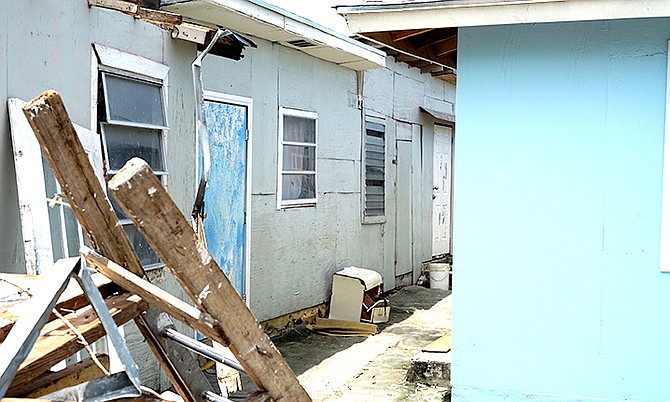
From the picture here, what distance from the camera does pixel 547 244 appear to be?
4.87 meters

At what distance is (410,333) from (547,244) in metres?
3.79

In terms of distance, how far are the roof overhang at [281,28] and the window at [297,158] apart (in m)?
0.75

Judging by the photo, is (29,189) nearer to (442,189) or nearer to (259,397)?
(259,397)

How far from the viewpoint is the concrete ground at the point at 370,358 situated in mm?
6055

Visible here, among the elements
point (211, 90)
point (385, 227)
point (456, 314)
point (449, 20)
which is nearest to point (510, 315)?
point (456, 314)

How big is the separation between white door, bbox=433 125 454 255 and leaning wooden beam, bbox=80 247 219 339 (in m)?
11.0

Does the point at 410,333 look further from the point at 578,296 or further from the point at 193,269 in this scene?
the point at 193,269

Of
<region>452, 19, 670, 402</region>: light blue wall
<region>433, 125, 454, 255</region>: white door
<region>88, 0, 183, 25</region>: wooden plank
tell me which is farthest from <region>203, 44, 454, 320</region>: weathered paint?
<region>452, 19, 670, 402</region>: light blue wall

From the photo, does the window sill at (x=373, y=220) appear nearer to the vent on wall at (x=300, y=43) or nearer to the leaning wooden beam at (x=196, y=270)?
the vent on wall at (x=300, y=43)

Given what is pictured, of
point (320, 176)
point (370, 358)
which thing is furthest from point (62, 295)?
point (320, 176)

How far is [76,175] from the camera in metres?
1.72

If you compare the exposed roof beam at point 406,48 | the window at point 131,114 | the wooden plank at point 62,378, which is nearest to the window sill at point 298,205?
the exposed roof beam at point 406,48

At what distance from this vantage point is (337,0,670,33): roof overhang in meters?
4.38

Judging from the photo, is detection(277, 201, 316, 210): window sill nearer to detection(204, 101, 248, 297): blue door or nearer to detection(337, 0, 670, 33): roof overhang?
detection(204, 101, 248, 297): blue door
